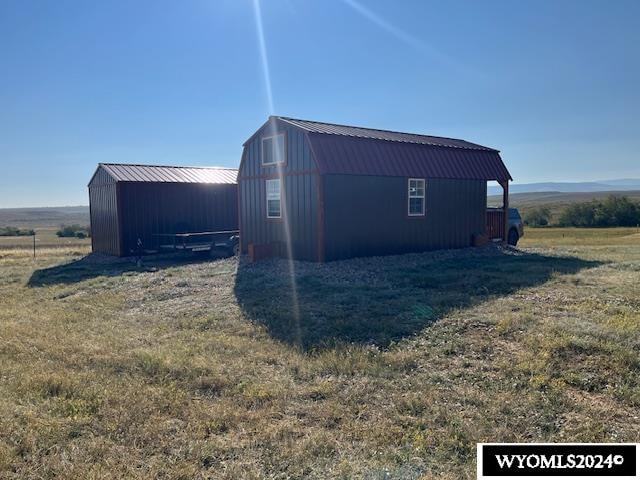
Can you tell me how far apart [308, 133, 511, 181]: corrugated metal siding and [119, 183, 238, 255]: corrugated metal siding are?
9.12 meters

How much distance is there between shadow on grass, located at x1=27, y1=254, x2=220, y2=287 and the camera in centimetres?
1388

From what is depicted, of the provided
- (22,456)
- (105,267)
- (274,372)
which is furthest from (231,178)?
(22,456)

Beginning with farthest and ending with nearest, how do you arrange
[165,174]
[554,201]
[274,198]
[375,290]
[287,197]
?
[554,201] → [165,174] → [274,198] → [287,197] → [375,290]

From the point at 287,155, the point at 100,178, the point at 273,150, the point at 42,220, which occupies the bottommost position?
the point at 42,220

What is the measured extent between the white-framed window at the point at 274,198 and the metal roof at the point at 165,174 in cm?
652

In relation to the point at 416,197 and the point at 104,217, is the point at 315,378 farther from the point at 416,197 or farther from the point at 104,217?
the point at 104,217

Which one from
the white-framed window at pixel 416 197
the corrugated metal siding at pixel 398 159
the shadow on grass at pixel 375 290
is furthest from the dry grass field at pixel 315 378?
the white-framed window at pixel 416 197

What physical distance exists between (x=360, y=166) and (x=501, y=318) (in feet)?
23.5

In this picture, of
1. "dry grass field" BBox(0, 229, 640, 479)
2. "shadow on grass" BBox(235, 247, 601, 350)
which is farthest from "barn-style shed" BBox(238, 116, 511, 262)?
"dry grass field" BBox(0, 229, 640, 479)

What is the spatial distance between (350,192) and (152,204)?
31.1 ft

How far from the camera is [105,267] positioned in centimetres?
1611

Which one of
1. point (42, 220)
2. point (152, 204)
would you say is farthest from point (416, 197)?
point (42, 220)

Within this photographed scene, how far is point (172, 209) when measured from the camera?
19.8 m

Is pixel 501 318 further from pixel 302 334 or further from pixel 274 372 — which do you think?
pixel 274 372
